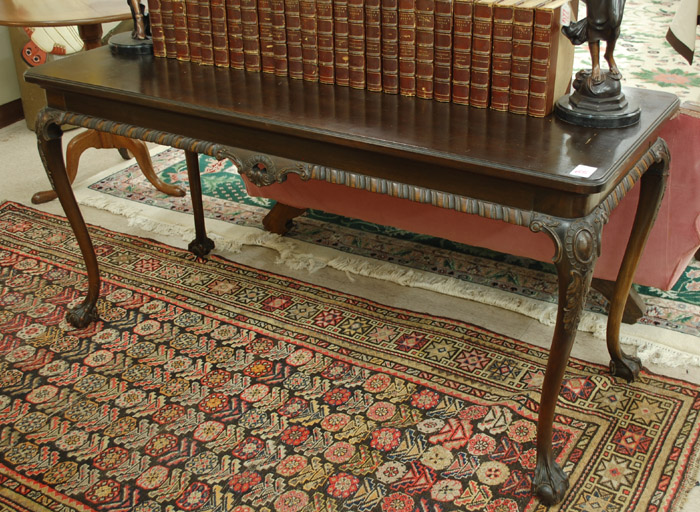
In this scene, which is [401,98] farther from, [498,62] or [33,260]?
[33,260]

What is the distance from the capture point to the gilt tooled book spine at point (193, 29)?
2012 millimetres

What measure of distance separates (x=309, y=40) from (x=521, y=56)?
21.6 inches

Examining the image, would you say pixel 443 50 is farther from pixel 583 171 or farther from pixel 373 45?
pixel 583 171

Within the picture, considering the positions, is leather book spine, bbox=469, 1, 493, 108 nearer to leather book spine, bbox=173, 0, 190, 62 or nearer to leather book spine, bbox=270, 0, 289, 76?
leather book spine, bbox=270, 0, 289, 76

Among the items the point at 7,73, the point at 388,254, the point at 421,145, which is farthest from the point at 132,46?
the point at 7,73

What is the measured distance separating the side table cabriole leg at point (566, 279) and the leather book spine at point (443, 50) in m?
0.45

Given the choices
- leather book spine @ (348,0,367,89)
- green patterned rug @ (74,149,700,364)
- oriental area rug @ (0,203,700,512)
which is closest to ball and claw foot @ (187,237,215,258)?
green patterned rug @ (74,149,700,364)

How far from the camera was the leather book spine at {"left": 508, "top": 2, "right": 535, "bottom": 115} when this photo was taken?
1.58 m

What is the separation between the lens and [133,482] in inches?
71.3

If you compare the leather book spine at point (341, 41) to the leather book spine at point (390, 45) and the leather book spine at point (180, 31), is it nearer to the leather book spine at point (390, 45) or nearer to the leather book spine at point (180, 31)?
the leather book spine at point (390, 45)

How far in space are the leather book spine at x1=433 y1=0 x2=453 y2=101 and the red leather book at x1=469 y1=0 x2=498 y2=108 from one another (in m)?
0.06

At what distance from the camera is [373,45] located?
70.6 inches

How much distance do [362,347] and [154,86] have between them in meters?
0.97

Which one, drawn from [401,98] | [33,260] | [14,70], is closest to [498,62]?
[401,98]
